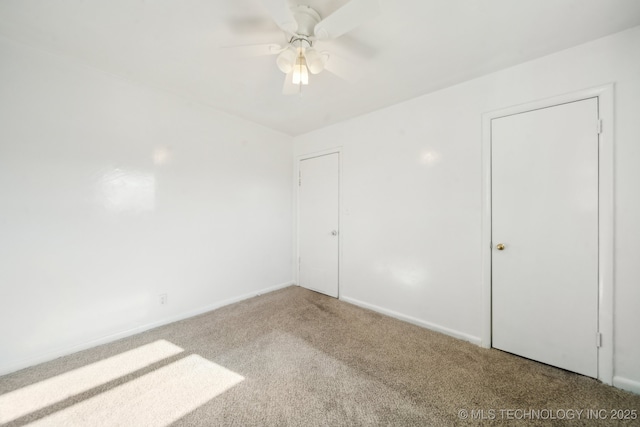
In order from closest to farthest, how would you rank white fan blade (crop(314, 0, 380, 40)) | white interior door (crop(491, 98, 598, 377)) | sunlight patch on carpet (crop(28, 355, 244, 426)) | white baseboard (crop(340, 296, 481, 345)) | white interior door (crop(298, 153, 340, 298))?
white fan blade (crop(314, 0, 380, 40)) → sunlight patch on carpet (crop(28, 355, 244, 426)) → white interior door (crop(491, 98, 598, 377)) → white baseboard (crop(340, 296, 481, 345)) → white interior door (crop(298, 153, 340, 298))

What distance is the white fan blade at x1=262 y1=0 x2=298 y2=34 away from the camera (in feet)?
3.80

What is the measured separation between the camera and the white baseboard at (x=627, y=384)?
1.55m

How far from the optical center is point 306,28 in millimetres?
1525

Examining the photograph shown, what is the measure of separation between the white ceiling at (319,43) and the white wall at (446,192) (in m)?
0.19

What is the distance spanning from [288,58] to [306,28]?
0.21m

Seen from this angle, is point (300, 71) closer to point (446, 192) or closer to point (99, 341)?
point (446, 192)

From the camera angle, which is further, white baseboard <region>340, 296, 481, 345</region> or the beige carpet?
white baseboard <region>340, 296, 481, 345</region>

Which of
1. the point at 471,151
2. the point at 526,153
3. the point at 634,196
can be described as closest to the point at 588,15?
the point at 526,153

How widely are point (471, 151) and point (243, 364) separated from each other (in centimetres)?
270

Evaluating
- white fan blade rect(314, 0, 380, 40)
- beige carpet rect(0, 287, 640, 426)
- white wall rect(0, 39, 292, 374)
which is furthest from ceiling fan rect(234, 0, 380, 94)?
beige carpet rect(0, 287, 640, 426)

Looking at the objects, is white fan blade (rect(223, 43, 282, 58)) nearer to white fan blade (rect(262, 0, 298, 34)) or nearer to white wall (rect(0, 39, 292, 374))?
white fan blade (rect(262, 0, 298, 34))

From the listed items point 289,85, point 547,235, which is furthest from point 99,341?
point 547,235

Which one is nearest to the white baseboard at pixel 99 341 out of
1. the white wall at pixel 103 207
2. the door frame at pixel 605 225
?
the white wall at pixel 103 207

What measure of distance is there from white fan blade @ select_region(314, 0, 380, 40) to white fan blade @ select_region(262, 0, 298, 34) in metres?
A: 0.16
